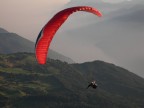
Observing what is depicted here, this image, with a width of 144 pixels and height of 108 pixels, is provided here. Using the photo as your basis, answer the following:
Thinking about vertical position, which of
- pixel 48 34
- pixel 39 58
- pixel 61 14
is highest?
pixel 61 14

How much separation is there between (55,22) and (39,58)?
17.0ft

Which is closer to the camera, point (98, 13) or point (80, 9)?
point (80, 9)

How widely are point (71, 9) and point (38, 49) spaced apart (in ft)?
21.3

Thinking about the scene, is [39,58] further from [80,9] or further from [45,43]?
[80,9]

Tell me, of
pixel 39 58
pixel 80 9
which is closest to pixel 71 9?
pixel 80 9

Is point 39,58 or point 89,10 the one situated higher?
point 89,10

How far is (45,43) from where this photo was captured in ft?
127

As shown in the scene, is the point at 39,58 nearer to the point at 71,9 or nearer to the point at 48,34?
the point at 48,34

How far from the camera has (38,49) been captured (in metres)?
38.3

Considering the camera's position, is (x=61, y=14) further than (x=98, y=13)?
No

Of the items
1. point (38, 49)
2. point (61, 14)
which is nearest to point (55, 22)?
point (61, 14)

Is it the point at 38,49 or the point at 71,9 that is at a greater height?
the point at 71,9

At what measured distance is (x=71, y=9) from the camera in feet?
124

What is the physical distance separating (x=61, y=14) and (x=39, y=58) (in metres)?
6.41
